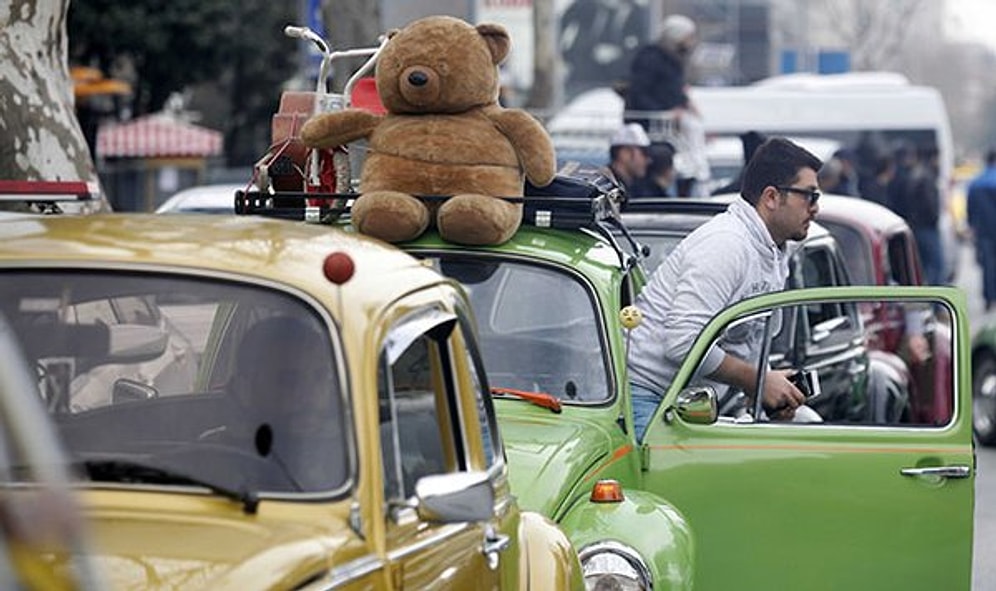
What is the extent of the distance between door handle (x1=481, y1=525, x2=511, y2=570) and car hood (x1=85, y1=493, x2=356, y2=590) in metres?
0.86

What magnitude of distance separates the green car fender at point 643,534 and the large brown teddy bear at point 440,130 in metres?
1.38

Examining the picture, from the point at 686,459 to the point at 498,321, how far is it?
2.51ft

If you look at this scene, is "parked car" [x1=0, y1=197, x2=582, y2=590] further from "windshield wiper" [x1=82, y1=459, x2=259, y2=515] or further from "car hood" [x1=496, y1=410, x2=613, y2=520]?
"car hood" [x1=496, y1=410, x2=613, y2=520]

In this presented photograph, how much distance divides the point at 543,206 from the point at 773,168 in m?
1.21

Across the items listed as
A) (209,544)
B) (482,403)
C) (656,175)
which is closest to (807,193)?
(482,403)

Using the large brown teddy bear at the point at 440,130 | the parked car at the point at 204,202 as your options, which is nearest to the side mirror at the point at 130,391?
the large brown teddy bear at the point at 440,130

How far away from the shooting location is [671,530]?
682 cm

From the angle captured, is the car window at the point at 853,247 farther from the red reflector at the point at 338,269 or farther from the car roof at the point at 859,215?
the red reflector at the point at 338,269

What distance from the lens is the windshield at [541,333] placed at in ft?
25.1

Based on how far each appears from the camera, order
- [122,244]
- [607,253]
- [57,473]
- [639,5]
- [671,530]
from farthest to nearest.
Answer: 1. [639,5]
2. [607,253]
3. [671,530]
4. [122,244]
5. [57,473]

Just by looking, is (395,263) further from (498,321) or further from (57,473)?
(498,321)

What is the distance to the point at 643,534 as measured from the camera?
6738 mm

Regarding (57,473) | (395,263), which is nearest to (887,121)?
(395,263)

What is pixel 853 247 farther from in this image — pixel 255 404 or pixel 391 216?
pixel 255 404
